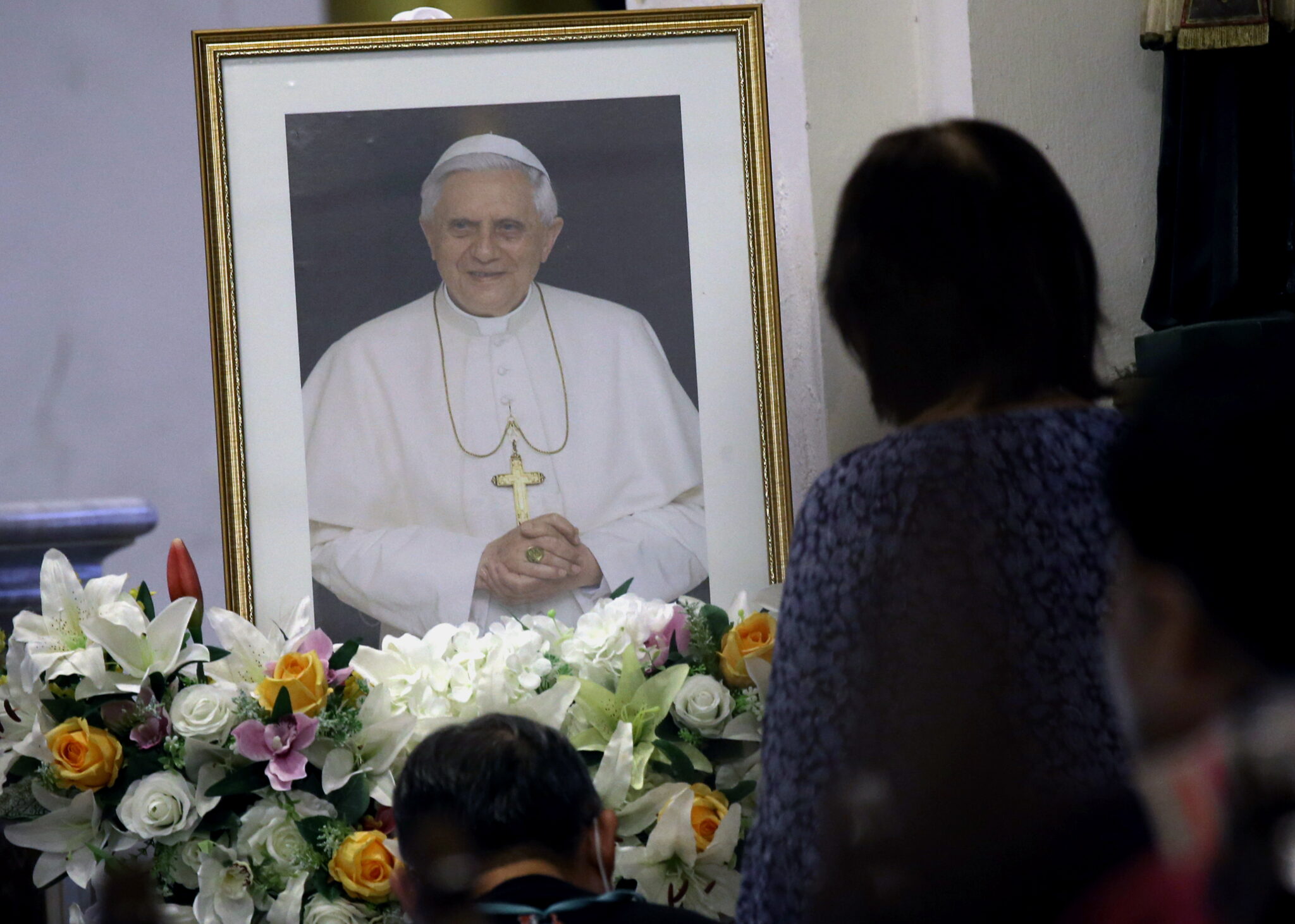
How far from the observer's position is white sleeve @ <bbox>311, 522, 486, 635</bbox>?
5.99ft

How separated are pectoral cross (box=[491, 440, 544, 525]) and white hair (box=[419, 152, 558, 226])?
1.10ft

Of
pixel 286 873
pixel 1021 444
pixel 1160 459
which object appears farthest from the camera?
pixel 286 873

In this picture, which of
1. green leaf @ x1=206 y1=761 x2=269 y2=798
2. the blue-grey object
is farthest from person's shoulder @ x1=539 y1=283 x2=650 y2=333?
the blue-grey object

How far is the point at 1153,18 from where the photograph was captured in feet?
5.89

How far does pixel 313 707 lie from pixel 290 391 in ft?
1.62

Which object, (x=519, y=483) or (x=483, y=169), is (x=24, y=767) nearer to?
(x=519, y=483)

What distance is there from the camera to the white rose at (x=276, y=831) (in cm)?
151

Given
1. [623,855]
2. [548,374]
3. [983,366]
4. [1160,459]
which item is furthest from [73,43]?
[1160,459]

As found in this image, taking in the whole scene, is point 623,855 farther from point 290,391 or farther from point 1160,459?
point 1160,459

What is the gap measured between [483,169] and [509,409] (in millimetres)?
325

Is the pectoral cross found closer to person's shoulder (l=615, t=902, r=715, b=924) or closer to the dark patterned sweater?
person's shoulder (l=615, t=902, r=715, b=924)

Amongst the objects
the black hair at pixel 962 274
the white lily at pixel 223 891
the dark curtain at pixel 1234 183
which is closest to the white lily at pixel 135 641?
the white lily at pixel 223 891

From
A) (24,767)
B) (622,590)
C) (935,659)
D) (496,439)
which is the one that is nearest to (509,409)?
Result: (496,439)

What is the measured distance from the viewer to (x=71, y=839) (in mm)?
1550
